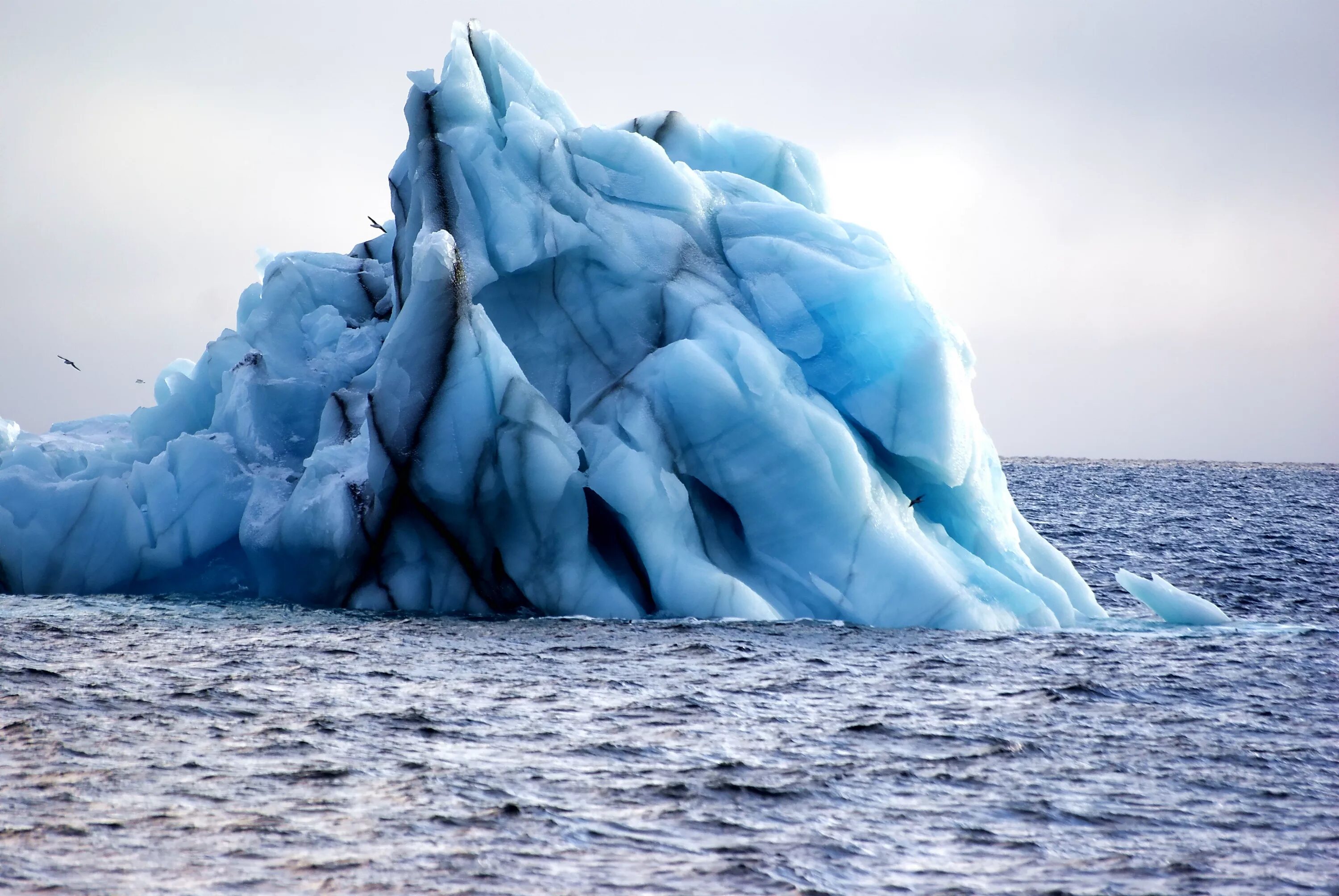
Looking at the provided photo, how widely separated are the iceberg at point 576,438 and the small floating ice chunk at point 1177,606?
0.85 m

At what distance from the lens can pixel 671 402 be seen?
13602 millimetres

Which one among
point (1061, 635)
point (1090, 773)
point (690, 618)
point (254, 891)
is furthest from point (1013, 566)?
point (254, 891)

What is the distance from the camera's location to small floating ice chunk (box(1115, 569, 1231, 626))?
1417 centimetres

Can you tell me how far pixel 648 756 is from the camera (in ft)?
27.0

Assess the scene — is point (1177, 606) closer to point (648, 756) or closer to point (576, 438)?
point (576, 438)

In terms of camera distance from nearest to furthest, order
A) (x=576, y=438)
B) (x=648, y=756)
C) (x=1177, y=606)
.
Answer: (x=648, y=756)
(x=576, y=438)
(x=1177, y=606)

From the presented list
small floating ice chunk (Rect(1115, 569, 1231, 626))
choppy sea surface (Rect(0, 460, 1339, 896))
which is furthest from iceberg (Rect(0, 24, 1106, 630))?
small floating ice chunk (Rect(1115, 569, 1231, 626))

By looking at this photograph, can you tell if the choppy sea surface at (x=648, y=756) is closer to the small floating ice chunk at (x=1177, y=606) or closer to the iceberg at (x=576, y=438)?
the small floating ice chunk at (x=1177, y=606)

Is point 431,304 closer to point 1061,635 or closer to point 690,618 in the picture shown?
point 690,618

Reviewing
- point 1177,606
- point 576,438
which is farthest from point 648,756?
point 1177,606

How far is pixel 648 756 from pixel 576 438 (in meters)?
5.75

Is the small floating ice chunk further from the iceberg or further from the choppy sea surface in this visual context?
the iceberg

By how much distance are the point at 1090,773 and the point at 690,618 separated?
5.46 m

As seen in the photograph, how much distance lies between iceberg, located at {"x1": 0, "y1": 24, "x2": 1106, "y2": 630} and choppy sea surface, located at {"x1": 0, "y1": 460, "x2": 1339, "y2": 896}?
720mm
